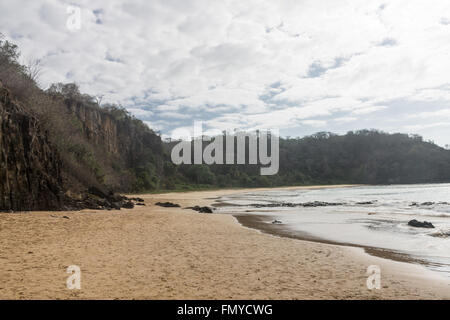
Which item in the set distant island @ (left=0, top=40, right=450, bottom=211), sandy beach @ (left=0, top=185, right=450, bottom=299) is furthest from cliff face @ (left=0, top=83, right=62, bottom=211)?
sandy beach @ (left=0, top=185, right=450, bottom=299)

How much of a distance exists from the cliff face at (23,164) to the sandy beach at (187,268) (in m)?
3.99

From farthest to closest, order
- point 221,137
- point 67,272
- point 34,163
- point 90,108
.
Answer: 1. point 221,137
2. point 90,108
3. point 34,163
4. point 67,272

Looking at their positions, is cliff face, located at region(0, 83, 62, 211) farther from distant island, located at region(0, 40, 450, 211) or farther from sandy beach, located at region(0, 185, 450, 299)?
sandy beach, located at region(0, 185, 450, 299)

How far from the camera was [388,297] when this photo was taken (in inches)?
214

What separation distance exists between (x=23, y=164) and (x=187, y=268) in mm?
13168

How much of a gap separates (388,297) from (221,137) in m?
108

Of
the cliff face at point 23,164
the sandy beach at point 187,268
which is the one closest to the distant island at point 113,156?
the cliff face at point 23,164

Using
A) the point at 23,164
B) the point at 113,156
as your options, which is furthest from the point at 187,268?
the point at 113,156

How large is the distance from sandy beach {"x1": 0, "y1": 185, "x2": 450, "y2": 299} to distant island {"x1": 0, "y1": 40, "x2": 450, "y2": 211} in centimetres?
597

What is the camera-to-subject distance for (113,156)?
55875 mm

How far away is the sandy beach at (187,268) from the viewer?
5445mm

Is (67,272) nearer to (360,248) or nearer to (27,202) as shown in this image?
(360,248)

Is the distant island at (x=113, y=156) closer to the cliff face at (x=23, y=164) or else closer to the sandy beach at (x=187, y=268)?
the cliff face at (x=23, y=164)
